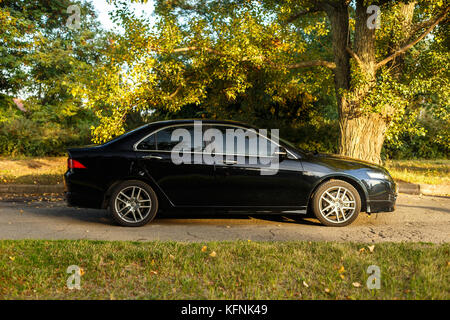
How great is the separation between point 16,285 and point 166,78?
814 centimetres

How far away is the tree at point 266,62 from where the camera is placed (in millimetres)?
9711

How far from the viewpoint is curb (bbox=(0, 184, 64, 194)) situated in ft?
31.3

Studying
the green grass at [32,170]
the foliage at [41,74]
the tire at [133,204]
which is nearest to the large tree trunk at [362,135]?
the tire at [133,204]

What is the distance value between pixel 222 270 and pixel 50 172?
930cm

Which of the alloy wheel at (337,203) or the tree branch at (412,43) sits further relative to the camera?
the tree branch at (412,43)

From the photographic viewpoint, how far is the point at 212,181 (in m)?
6.21

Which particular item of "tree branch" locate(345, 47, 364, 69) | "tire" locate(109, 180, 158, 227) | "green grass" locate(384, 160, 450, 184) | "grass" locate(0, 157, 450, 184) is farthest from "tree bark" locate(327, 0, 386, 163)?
"tire" locate(109, 180, 158, 227)

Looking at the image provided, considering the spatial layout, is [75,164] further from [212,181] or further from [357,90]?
[357,90]

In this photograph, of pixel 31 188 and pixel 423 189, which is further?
pixel 423 189

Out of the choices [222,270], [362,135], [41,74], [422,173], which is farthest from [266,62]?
[41,74]

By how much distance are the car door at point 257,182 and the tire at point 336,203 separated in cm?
25

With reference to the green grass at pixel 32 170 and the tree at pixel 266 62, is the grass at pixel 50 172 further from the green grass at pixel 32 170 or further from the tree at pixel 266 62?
the tree at pixel 266 62

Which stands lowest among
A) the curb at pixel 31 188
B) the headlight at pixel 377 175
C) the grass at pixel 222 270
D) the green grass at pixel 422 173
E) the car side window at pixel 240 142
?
the grass at pixel 222 270
